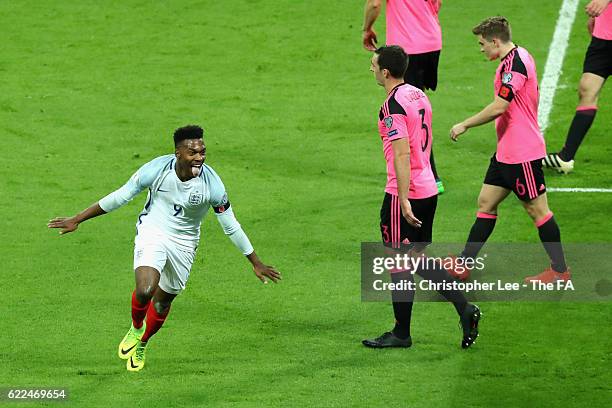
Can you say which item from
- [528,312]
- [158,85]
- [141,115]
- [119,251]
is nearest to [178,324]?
[119,251]

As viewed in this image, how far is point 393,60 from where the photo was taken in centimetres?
946

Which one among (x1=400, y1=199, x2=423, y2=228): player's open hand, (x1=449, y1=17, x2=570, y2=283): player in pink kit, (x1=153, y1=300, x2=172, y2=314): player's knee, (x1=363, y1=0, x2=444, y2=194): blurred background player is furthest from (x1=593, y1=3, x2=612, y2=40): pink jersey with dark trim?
(x1=153, y1=300, x2=172, y2=314): player's knee

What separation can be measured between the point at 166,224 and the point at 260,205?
3.83 m

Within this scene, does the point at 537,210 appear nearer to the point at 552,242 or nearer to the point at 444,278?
the point at 552,242

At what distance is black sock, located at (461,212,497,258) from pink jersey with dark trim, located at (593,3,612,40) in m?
3.50

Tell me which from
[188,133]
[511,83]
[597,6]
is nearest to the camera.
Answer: [188,133]

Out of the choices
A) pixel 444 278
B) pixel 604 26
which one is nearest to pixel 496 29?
pixel 444 278

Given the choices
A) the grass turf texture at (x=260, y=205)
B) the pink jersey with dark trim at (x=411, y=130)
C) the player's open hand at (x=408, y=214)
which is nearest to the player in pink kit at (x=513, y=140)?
the grass turf texture at (x=260, y=205)

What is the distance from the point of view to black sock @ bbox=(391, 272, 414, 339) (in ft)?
32.0

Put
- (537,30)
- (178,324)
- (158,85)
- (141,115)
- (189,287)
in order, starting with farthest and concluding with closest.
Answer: (537,30) → (158,85) → (141,115) → (189,287) → (178,324)

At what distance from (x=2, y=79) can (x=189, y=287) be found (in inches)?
289

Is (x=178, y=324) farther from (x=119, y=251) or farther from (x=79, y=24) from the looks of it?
(x=79, y=24)

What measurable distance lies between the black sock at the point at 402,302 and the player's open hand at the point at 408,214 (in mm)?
508

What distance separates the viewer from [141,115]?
16.2 metres
